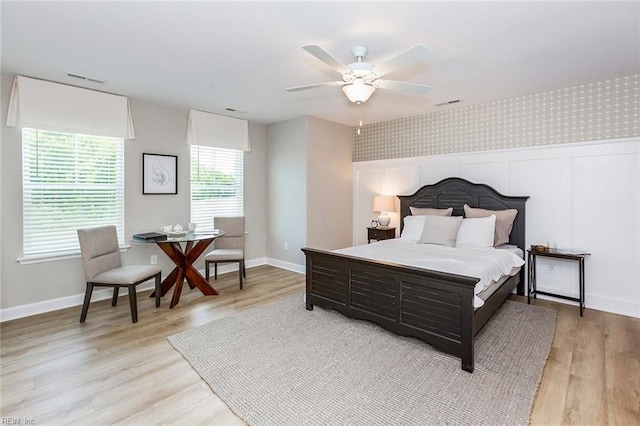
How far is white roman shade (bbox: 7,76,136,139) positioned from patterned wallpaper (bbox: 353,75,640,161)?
395cm

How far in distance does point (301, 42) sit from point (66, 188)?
126 inches

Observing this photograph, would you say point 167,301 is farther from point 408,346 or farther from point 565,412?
point 565,412

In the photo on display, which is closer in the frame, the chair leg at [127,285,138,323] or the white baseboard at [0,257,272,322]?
the chair leg at [127,285,138,323]

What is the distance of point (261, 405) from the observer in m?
1.93

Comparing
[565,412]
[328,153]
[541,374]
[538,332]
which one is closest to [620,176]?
[538,332]

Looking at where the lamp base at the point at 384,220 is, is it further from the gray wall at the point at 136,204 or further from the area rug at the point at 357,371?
the area rug at the point at 357,371

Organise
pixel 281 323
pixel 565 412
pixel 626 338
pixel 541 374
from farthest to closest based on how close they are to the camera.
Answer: pixel 281 323
pixel 626 338
pixel 541 374
pixel 565 412

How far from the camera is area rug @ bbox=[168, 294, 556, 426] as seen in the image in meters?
1.86

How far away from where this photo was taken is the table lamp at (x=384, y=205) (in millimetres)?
5161

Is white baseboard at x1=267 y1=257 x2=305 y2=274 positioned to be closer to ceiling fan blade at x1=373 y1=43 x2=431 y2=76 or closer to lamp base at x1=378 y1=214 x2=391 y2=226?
lamp base at x1=378 y1=214 x2=391 y2=226

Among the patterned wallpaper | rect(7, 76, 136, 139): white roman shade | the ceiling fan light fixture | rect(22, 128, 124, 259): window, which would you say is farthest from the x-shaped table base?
the patterned wallpaper

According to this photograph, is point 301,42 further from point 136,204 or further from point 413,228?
point 136,204

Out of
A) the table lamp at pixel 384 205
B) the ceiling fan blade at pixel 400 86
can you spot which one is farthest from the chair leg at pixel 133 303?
the table lamp at pixel 384 205

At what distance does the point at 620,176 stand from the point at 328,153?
3785mm
